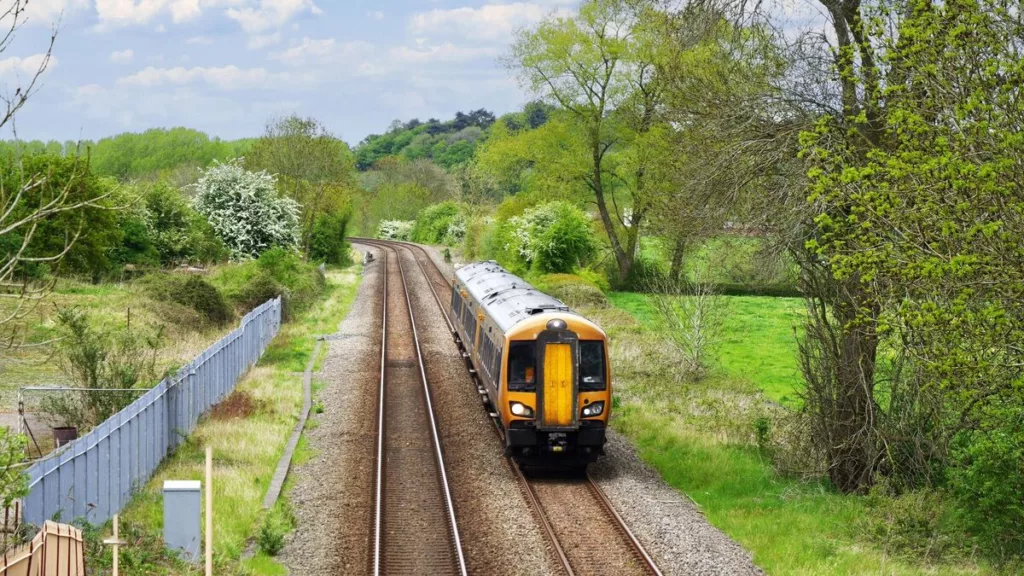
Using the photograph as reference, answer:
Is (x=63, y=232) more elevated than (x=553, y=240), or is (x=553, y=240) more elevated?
(x=553, y=240)

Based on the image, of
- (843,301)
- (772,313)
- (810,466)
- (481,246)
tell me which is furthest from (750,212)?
(481,246)

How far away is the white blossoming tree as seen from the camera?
47.6 metres

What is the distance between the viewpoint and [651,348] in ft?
101

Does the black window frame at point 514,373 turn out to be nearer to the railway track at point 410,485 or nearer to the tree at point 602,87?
the railway track at point 410,485

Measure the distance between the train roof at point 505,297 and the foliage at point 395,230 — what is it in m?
63.3

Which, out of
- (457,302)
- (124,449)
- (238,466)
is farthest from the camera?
(457,302)

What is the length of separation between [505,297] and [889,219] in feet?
37.2

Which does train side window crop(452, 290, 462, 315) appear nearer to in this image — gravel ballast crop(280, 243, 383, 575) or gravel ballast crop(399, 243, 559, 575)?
gravel ballast crop(399, 243, 559, 575)

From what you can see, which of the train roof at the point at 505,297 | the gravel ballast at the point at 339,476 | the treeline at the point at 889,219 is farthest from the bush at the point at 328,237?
Answer: the treeline at the point at 889,219

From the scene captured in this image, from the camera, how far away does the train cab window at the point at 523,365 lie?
17.2 meters

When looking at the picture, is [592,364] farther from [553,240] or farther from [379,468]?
[553,240]

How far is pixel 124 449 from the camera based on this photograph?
49.4 feet

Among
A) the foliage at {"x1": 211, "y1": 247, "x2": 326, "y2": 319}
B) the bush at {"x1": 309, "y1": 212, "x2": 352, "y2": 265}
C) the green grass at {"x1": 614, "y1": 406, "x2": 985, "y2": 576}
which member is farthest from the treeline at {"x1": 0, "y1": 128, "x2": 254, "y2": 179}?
the green grass at {"x1": 614, "y1": 406, "x2": 985, "y2": 576}

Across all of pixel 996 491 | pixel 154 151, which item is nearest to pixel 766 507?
pixel 996 491
